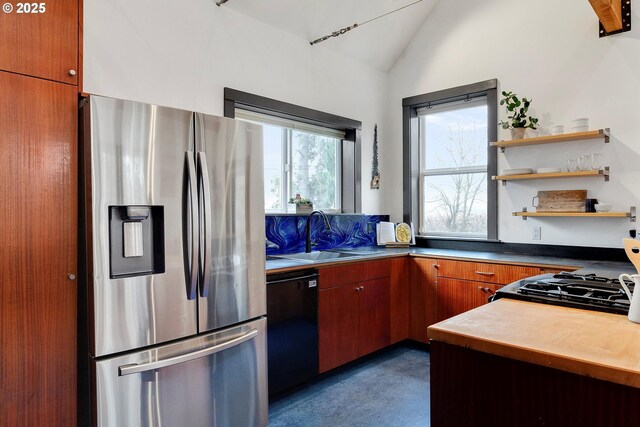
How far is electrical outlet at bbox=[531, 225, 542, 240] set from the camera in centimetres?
337

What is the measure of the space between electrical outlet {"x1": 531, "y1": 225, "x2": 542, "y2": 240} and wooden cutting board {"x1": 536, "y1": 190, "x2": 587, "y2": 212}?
7.1 inches

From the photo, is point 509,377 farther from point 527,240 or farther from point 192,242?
point 527,240

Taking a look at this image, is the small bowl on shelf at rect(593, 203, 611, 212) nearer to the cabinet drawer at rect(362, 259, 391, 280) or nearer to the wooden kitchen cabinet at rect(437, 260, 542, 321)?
the wooden kitchen cabinet at rect(437, 260, 542, 321)

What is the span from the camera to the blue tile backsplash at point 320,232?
10.7 ft

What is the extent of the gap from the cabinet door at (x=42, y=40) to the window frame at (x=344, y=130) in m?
1.50

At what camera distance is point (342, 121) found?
387 cm

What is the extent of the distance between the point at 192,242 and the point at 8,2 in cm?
113

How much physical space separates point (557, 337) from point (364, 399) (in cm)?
180

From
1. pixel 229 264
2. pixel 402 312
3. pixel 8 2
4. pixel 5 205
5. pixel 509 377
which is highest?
pixel 8 2

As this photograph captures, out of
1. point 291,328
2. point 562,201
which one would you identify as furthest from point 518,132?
point 291,328

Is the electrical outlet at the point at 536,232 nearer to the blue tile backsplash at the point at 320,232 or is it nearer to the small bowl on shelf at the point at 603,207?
the small bowl on shelf at the point at 603,207

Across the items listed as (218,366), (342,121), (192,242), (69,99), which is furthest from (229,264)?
(342,121)

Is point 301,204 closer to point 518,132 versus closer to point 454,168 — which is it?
point 454,168

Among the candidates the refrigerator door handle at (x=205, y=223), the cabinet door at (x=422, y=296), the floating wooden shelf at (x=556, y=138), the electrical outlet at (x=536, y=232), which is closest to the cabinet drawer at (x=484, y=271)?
the cabinet door at (x=422, y=296)
